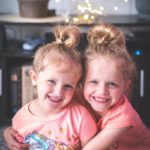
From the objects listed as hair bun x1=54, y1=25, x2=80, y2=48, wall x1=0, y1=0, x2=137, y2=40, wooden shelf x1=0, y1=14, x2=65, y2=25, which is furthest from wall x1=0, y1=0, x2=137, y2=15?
hair bun x1=54, y1=25, x2=80, y2=48

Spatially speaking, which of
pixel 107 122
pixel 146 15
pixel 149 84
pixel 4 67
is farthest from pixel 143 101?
pixel 107 122

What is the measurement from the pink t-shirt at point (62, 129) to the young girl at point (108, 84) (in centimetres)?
3

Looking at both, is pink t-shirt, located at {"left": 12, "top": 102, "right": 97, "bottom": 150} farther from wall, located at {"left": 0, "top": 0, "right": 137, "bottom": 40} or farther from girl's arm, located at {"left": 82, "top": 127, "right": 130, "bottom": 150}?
wall, located at {"left": 0, "top": 0, "right": 137, "bottom": 40}

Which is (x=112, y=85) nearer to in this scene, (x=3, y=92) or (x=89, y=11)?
(x=3, y=92)

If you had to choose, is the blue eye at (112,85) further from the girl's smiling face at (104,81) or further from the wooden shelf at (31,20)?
the wooden shelf at (31,20)

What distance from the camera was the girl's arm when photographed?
3.34 feet

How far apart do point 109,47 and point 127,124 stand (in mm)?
218

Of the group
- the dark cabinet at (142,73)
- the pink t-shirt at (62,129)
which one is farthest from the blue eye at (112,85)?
the dark cabinet at (142,73)

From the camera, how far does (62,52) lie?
3.36 feet

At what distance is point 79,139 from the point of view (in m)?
1.04

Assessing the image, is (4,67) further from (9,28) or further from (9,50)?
(9,28)

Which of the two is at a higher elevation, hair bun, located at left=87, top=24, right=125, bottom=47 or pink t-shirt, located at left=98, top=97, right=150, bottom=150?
hair bun, located at left=87, top=24, right=125, bottom=47

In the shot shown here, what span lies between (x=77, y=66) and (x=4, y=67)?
1647 mm

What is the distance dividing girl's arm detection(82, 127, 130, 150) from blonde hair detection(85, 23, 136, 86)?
→ 152 mm
